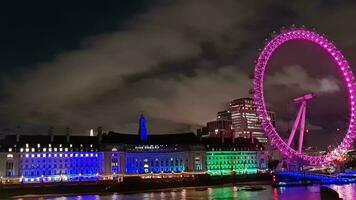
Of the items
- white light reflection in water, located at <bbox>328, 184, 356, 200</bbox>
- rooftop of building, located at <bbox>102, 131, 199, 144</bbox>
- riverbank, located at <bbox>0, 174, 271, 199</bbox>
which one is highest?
rooftop of building, located at <bbox>102, 131, 199, 144</bbox>

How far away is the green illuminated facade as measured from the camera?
5581 inches

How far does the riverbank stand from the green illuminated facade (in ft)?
51.1

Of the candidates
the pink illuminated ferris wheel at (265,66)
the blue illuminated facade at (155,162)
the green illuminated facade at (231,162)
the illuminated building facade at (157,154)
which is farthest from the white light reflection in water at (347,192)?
the blue illuminated facade at (155,162)

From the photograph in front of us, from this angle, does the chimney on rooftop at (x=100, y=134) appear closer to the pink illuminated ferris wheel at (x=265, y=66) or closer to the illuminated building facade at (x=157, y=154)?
the illuminated building facade at (x=157, y=154)

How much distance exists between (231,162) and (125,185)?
46790 millimetres

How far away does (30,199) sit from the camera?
81812 mm

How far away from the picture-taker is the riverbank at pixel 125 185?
94438 mm

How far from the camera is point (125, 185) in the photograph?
106 meters

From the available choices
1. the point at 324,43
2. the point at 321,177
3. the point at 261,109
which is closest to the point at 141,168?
the point at 321,177

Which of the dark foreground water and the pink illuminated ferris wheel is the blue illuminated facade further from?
the pink illuminated ferris wheel

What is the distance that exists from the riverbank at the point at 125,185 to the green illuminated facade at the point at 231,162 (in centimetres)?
1556

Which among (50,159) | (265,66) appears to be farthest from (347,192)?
(50,159)

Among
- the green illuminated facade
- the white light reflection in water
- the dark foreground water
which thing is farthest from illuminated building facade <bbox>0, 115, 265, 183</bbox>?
the white light reflection in water

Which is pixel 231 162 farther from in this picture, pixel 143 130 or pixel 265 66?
pixel 265 66
